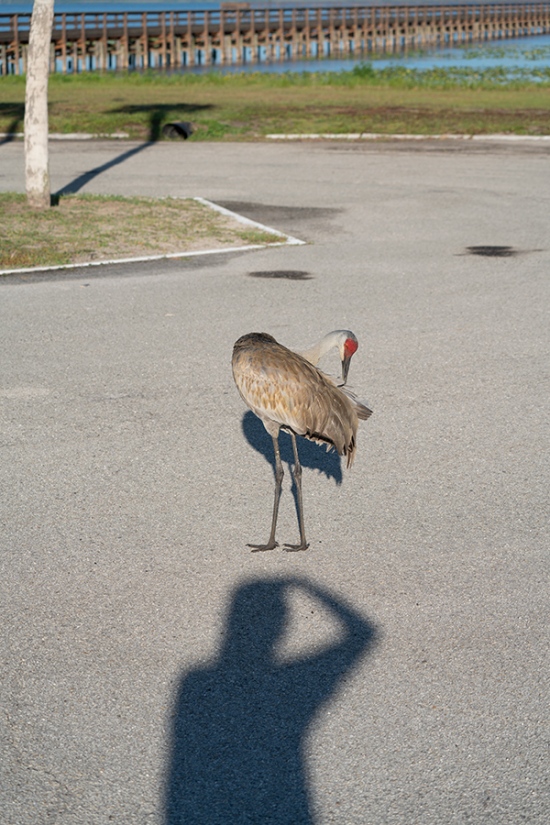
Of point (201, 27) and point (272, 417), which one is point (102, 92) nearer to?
point (272, 417)

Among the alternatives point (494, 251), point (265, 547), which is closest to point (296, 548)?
point (265, 547)

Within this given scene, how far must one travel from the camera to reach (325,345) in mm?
6148

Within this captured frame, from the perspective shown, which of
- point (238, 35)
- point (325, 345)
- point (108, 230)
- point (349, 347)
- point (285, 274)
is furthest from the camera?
point (238, 35)

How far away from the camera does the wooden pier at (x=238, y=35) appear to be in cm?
6387

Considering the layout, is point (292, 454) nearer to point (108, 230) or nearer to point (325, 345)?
point (325, 345)

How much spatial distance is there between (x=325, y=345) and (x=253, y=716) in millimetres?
2480

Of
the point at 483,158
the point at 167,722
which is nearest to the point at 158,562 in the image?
the point at 167,722

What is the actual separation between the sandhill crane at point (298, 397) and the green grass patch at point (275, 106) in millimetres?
20362

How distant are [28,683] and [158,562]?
1264 mm

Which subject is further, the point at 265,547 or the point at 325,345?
the point at 325,345

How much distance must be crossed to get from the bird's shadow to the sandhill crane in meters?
1.05

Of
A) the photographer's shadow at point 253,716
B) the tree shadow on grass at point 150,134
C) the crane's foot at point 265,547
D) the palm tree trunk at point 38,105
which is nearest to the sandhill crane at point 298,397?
the crane's foot at point 265,547

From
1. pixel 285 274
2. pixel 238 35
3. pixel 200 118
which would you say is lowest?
pixel 285 274

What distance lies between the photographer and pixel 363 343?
9.76 metres
